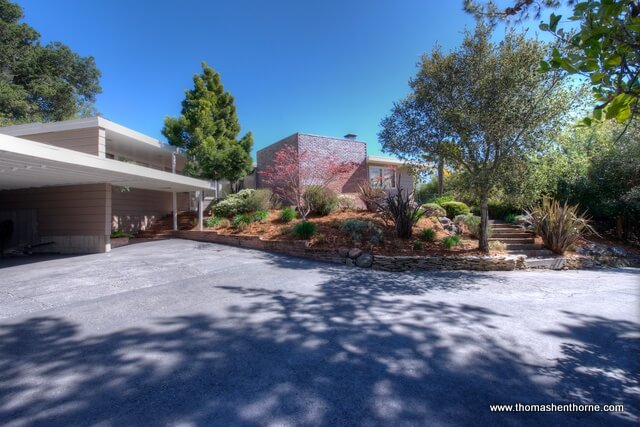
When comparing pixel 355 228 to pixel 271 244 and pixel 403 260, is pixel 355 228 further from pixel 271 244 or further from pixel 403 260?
pixel 271 244

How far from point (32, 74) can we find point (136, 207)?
594 inches

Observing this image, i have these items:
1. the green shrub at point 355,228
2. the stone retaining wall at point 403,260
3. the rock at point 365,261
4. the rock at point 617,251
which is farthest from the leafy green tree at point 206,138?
the rock at point 617,251

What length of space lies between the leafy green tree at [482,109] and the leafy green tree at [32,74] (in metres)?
21.7

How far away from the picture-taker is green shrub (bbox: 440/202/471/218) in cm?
1326

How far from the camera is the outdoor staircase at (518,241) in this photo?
31.4 ft

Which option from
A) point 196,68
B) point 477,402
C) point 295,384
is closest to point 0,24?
point 196,68

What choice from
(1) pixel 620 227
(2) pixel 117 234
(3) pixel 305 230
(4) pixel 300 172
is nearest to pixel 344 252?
(3) pixel 305 230

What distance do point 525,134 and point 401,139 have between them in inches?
120

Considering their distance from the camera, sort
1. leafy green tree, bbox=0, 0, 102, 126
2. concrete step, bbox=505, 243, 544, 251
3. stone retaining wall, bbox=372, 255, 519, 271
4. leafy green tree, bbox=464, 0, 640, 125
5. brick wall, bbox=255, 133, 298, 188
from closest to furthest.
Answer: leafy green tree, bbox=464, 0, 640, 125 < stone retaining wall, bbox=372, 255, 519, 271 < concrete step, bbox=505, 243, 544, 251 < brick wall, bbox=255, 133, 298, 188 < leafy green tree, bbox=0, 0, 102, 126

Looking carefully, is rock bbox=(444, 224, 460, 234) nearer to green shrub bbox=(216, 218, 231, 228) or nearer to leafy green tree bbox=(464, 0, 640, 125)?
green shrub bbox=(216, 218, 231, 228)

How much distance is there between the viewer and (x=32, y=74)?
1933 centimetres

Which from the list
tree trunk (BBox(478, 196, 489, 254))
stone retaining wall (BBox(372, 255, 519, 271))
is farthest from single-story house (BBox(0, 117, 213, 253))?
tree trunk (BBox(478, 196, 489, 254))

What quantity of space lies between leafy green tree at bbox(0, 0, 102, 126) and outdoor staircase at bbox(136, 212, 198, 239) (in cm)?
1104

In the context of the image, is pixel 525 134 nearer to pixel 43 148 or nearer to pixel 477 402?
pixel 477 402
